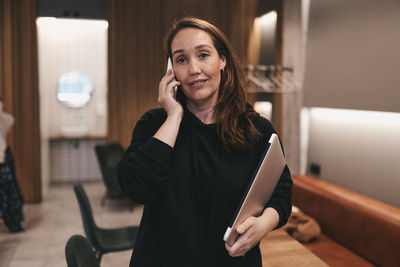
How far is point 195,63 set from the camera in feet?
3.70

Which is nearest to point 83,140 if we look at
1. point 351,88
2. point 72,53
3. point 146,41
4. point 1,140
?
point 72,53

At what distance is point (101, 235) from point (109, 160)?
2.85 metres

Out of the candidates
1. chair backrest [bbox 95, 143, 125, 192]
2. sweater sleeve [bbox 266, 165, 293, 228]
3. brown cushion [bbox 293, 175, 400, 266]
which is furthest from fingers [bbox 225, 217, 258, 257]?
chair backrest [bbox 95, 143, 125, 192]


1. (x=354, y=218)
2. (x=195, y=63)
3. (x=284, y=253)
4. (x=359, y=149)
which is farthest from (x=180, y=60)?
(x=359, y=149)

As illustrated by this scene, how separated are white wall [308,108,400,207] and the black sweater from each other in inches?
74.5

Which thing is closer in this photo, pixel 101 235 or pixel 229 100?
pixel 229 100

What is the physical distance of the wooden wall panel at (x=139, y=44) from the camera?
5.57 meters

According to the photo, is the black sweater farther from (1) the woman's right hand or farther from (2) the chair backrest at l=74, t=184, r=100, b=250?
(2) the chair backrest at l=74, t=184, r=100, b=250

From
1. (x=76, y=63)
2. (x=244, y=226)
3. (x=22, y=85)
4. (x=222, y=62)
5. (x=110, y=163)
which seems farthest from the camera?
(x=76, y=63)

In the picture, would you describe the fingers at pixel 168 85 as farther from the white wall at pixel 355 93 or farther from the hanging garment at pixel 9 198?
the hanging garment at pixel 9 198

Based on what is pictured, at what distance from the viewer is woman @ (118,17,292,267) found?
3.40 feet

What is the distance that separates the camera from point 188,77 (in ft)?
3.75

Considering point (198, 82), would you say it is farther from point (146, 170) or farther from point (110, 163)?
point (110, 163)

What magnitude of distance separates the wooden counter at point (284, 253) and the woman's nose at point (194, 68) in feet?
3.55
